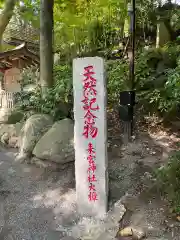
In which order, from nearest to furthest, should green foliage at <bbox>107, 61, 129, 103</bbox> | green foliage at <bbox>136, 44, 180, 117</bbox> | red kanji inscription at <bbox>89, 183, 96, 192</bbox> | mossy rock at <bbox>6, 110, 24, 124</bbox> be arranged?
red kanji inscription at <bbox>89, 183, 96, 192</bbox> → green foliage at <bbox>136, 44, 180, 117</bbox> → green foliage at <bbox>107, 61, 129, 103</bbox> → mossy rock at <bbox>6, 110, 24, 124</bbox>

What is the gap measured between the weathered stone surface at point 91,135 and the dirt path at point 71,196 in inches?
13.8

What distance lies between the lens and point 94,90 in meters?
3.61

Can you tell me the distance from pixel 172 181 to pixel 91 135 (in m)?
1.45

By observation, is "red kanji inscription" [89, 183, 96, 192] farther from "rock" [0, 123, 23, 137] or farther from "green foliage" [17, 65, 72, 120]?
"rock" [0, 123, 23, 137]

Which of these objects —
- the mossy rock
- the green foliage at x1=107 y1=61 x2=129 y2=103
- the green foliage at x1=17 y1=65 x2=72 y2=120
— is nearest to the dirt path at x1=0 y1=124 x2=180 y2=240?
the green foliage at x1=107 y1=61 x2=129 y2=103

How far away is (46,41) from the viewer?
7.27 meters

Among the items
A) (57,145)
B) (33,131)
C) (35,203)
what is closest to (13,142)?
(33,131)

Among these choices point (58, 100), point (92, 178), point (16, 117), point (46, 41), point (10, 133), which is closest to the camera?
point (92, 178)

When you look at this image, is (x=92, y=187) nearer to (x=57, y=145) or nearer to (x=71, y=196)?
(x=71, y=196)

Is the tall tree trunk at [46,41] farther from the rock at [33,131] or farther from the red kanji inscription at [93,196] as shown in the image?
the red kanji inscription at [93,196]

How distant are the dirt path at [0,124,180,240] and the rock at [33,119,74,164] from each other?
0.94ft

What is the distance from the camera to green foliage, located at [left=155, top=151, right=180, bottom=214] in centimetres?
378

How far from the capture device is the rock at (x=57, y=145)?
5.35 m

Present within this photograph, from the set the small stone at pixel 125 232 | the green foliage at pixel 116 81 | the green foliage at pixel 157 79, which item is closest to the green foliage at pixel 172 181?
the small stone at pixel 125 232
